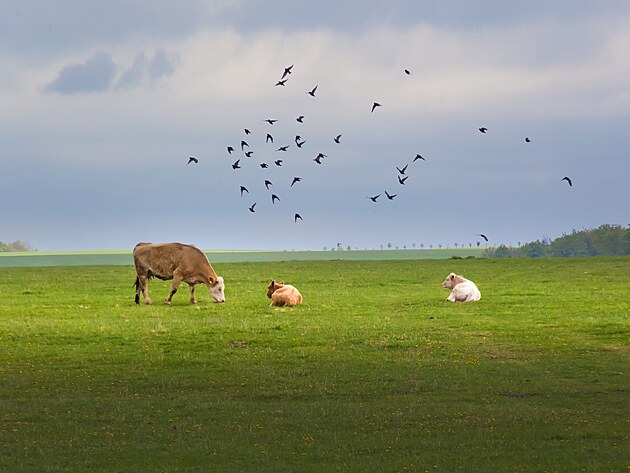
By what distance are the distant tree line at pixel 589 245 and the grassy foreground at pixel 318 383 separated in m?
83.1

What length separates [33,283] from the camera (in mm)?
51531

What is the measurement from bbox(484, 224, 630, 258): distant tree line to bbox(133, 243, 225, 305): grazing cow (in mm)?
80608

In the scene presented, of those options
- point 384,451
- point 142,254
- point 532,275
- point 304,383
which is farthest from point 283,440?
point 532,275

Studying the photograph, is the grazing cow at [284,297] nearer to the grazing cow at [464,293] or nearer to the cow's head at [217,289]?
the cow's head at [217,289]

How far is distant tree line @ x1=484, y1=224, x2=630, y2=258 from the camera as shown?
12206 centimetres

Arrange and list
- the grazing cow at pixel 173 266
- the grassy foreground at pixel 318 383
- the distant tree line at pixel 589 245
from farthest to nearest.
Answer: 1. the distant tree line at pixel 589 245
2. the grazing cow at pixel 173 266
3. the grassy foreground at pixel 318 383

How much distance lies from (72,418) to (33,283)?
116ft

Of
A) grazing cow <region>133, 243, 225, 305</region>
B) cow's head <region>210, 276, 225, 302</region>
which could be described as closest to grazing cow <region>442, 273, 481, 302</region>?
cow's head <region>210, 276, 225, 302</region>

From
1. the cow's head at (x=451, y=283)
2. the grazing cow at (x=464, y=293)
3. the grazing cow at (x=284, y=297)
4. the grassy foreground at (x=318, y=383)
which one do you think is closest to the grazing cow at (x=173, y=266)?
the grassy foreground at (x=318, y=383)

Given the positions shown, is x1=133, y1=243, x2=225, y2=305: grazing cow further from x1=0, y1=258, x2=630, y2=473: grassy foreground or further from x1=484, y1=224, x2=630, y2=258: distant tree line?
x1=484, y1=224, x2=630, y2=258: distant tree line

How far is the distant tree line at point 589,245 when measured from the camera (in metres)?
122

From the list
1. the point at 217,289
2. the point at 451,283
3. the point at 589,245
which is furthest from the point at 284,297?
the point at 589,245

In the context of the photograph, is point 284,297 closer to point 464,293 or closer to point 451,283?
point 464,293

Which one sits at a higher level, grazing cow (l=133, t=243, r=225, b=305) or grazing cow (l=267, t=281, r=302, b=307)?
grazing cow (l=133, t=243, r=225, b=305)
